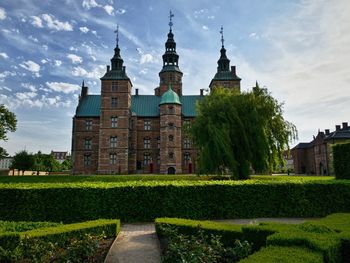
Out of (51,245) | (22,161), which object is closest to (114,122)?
(22,161)

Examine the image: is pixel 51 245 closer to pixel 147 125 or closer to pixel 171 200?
pixel 171 200

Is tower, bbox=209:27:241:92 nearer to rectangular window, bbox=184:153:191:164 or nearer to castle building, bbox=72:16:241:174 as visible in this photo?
castle building, bbox=72:16:241:174

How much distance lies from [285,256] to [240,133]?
18.1 metres

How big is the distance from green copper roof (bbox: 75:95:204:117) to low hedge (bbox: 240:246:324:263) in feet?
140

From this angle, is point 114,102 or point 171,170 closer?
point 171,170

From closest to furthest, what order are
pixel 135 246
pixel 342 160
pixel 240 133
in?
1. pixel 135 246
2. pixel 342 160
3. pixel 240 133

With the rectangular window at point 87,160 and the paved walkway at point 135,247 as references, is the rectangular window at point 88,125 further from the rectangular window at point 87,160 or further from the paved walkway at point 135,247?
the paved walkway at point 135,247

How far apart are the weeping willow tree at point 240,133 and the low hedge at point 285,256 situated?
633 inches

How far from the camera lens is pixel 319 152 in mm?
55594

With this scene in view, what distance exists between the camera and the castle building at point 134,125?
43000 millimetres

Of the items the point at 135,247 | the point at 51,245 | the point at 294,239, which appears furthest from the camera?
the point at 135,247

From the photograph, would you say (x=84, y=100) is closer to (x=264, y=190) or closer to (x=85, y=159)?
(x=85, y=159)

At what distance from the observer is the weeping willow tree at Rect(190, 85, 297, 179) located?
21.8 meters

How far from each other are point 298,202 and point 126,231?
8.25 m
